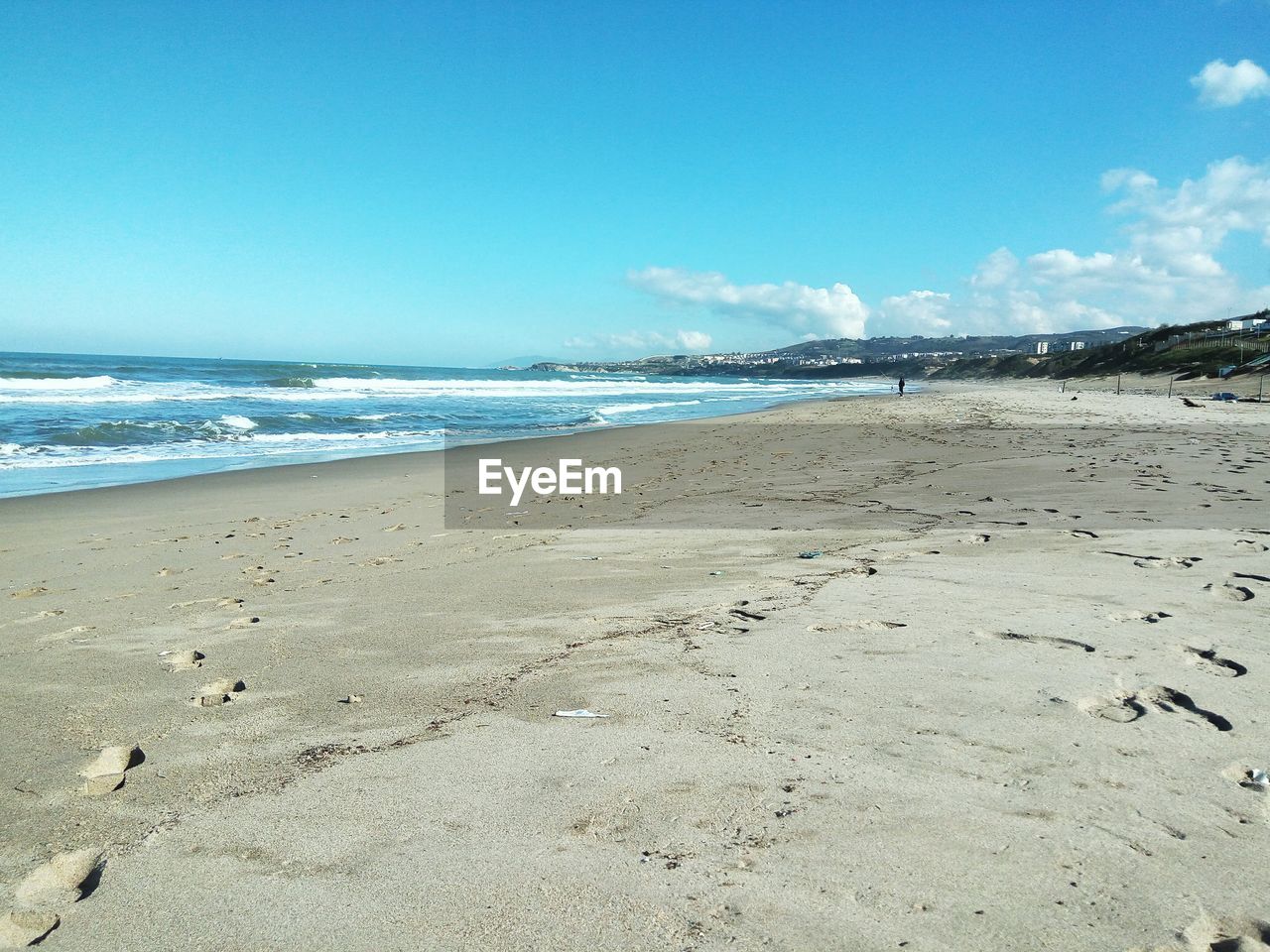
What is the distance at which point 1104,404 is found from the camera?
24.1 metres

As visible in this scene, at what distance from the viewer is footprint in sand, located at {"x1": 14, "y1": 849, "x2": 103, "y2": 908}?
1.91 metres

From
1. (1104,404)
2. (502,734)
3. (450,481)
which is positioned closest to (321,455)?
(450,481)

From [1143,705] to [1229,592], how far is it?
6.14ft

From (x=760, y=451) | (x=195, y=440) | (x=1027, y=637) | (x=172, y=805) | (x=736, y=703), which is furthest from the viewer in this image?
(x=195, y=440)

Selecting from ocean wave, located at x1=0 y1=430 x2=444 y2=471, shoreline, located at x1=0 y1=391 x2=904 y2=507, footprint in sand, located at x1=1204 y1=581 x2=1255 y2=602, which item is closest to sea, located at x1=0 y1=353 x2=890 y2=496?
ocean wave, located at x1=0 y1=430 x2=444 y2=471

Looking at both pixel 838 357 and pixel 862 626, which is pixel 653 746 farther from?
pixel 838 357

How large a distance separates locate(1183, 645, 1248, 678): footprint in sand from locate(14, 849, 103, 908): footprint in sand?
388cm

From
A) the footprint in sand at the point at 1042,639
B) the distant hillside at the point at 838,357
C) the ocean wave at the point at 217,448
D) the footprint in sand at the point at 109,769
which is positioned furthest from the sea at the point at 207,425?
the distant hillside at the point at 838,357

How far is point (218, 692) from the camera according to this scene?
326cm

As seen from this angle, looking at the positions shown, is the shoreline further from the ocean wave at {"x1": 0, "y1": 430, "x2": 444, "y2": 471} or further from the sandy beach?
the sandy beach

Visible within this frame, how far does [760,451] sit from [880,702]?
1147 centimetres

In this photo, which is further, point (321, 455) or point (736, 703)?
point (321, 455)

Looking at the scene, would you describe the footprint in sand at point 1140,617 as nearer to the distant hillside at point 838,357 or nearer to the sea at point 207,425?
the sea at point 207,425

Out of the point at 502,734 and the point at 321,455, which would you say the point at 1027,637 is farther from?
the point at 321,455
